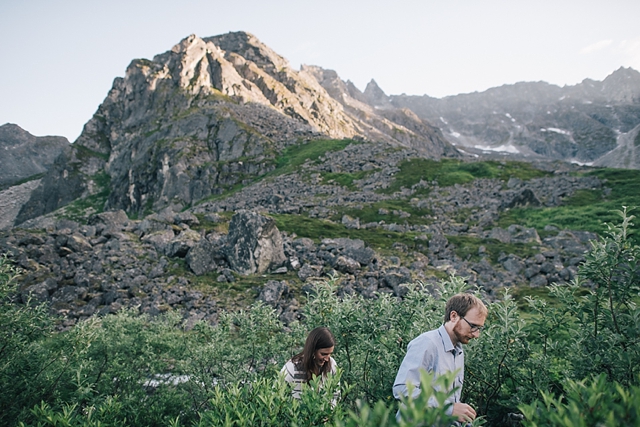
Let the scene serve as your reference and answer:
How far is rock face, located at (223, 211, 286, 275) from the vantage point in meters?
23.9

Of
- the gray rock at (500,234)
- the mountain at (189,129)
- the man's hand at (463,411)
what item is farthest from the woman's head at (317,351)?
the mountain at (189,129)

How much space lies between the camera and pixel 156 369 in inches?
409

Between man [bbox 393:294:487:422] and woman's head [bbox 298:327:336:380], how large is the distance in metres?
1.43

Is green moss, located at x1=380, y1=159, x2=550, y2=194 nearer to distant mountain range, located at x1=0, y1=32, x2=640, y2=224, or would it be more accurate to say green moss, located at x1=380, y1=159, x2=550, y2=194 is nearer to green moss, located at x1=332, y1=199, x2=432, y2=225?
green moss, located at x1=332, y1=199, x2=432, y2=225

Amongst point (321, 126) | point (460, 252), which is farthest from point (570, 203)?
point (321, 126)

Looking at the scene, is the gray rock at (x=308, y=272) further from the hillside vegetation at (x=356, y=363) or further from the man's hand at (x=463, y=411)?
the man's hand at (x=463, y=411)

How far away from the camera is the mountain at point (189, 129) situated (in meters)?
81.8

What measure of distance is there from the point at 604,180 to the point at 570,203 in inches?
491

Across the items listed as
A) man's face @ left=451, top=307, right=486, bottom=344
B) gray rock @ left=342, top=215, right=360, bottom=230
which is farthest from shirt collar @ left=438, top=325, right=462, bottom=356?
gray rock @ left=342, top=215, right=360, bottom=230

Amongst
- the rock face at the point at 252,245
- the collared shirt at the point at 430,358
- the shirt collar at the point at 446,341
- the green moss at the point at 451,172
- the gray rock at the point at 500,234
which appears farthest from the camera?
the green moss at the point at 451,172

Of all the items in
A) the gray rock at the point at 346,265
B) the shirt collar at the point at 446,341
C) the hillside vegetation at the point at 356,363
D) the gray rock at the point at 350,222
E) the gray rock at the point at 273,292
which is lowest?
the gray rock at the point at 273,292

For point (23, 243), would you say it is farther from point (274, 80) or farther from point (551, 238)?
point (274, 80)

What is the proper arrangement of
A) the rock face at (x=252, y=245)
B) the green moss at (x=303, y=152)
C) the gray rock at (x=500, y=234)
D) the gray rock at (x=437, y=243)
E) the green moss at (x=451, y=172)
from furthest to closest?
the green moss at (x=303, y=152), the green moss at (x=451, y=172), the gray rock at (x=500, y=234), the gray rock at (x=437, y=243), the rock face at (x=252, y=245)

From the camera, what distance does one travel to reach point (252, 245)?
24.2 metres
